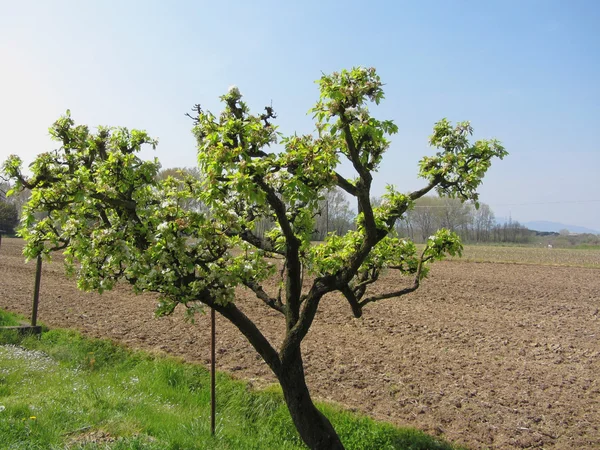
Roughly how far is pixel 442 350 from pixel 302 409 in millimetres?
6641

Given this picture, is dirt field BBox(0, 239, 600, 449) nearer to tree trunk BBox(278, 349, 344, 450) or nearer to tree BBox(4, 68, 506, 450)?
tree trunk BBox(278, 349, 344, 450)

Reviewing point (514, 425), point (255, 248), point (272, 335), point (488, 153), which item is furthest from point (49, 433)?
point (272, 335)

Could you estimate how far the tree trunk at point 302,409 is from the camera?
523 cm

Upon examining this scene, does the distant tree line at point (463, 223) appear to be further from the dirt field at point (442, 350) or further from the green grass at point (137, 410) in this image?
the green grass at point (137, 410)

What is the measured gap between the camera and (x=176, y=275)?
4469 millimetres

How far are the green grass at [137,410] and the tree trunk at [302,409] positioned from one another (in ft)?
3.03

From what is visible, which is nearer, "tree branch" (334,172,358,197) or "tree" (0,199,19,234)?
"tree branch" (334,172,358,197)

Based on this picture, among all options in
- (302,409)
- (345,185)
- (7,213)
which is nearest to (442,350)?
(302,409)

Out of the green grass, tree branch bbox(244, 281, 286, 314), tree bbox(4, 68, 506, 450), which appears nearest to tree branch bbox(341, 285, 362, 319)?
tree bbox(4, 68, 506, 450)

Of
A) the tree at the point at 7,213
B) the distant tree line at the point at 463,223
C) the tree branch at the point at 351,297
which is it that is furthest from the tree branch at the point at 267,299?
the distant tree line at the point at 463,223

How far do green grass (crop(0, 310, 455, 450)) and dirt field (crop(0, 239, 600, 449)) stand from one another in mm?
820

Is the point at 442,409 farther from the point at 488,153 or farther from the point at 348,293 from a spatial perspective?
the point at 488,153

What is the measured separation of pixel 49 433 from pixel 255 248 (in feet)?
10.00

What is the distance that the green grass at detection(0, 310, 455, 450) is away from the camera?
17.5 feet
